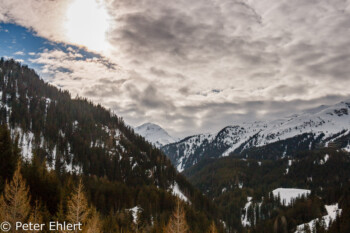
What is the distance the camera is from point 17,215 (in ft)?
83.0

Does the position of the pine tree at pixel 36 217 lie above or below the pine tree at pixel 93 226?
above

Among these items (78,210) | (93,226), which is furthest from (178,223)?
(78,210)

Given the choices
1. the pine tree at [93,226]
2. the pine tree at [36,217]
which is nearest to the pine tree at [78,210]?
the pine tree at [93,226]

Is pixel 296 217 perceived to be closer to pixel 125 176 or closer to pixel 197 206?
pixel 197 206

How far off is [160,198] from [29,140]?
97199mm

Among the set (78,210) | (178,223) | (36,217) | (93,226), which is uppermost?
(78,210)

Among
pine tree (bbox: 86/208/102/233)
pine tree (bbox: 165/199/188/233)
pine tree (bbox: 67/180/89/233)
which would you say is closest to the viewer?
pine tree (bbox: 86/208/102/233)

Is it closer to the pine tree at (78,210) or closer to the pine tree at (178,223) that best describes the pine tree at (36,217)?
the pine tree at (78,210)

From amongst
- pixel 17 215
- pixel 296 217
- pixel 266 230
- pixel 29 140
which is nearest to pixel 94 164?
pixel 29 140

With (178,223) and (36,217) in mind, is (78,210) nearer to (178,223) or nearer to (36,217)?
(36,217)

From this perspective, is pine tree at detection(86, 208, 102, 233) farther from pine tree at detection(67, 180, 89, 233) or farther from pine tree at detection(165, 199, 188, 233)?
pine tree at detection(165, 199, 188, 233)

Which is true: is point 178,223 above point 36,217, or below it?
below

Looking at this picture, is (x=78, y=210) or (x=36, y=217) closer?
(x=78, y=210)

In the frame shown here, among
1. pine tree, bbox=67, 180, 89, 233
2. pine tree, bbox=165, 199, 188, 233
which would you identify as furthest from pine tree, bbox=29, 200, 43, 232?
pine tree, bbox=165, 199, 188, 233
